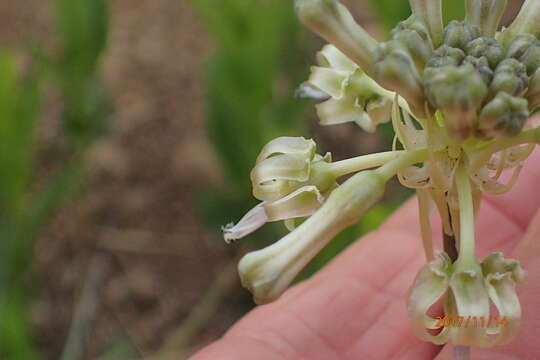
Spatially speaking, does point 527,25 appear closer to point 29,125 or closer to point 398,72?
point 398,72

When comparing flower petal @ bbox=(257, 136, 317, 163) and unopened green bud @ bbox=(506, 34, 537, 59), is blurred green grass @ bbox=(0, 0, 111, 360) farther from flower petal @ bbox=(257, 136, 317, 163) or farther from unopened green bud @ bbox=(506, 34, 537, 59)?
unopened green bud @ bbox=(506, 34, 537, 59)

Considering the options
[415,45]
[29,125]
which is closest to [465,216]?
[415,45]

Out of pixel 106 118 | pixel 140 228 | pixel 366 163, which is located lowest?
pixel 140 228

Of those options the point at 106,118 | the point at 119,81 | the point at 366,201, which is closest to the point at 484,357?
the point at 366,201

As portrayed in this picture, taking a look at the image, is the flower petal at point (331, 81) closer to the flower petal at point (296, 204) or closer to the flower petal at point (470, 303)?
the flower petal at point (296, 204)

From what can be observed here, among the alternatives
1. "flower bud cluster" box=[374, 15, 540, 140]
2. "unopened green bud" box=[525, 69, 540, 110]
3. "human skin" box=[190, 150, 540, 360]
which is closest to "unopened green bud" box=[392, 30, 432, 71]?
"flower bud cluster" box=[374, 15, 540, 140]

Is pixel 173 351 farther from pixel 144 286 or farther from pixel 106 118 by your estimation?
pixel 106 118

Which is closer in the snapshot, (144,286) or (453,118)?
(453,118)
